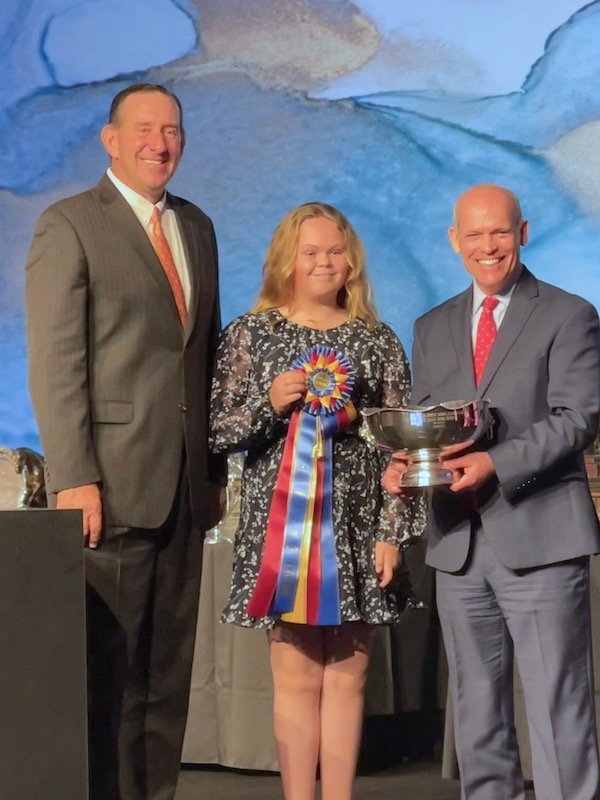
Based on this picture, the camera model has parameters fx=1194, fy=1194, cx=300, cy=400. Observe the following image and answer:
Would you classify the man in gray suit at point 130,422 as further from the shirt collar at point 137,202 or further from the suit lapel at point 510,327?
the suit lapel at point 510,327

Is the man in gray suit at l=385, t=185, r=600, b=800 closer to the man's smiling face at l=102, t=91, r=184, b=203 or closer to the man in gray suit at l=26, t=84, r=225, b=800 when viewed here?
the man in gray suit at l=26, t=84, r=225, b=800

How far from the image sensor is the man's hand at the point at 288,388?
7.83 feet

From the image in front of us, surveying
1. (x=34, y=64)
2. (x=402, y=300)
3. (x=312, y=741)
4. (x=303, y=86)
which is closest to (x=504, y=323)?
(x=312, y=741)

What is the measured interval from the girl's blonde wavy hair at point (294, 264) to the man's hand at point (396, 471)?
0.34 m

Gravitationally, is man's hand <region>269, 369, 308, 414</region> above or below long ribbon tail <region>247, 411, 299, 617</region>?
above

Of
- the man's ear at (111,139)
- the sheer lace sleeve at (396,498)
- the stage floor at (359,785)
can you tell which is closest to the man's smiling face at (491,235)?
the sheer lace sleeve at (396,498)

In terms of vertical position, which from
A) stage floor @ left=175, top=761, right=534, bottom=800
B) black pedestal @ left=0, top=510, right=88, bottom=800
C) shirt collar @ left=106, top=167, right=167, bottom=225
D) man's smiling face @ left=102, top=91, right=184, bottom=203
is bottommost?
stage floor @ left=175, top=761, right=534, bottom=800

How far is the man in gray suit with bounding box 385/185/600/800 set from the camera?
2.21m

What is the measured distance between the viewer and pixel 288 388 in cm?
239

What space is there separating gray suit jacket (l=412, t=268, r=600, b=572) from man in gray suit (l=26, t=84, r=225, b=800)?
536mm

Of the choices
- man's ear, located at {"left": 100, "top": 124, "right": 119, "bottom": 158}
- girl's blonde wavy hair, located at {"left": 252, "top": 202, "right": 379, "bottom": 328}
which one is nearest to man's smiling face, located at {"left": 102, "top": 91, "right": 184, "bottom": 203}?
man's ear, located at {"left": 100, "top": 124, "right": 119, "bottom": 158}

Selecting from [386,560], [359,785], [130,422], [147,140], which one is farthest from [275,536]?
[359,785]

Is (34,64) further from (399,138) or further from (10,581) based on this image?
(10,581)

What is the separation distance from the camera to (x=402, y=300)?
4223 millimetres
